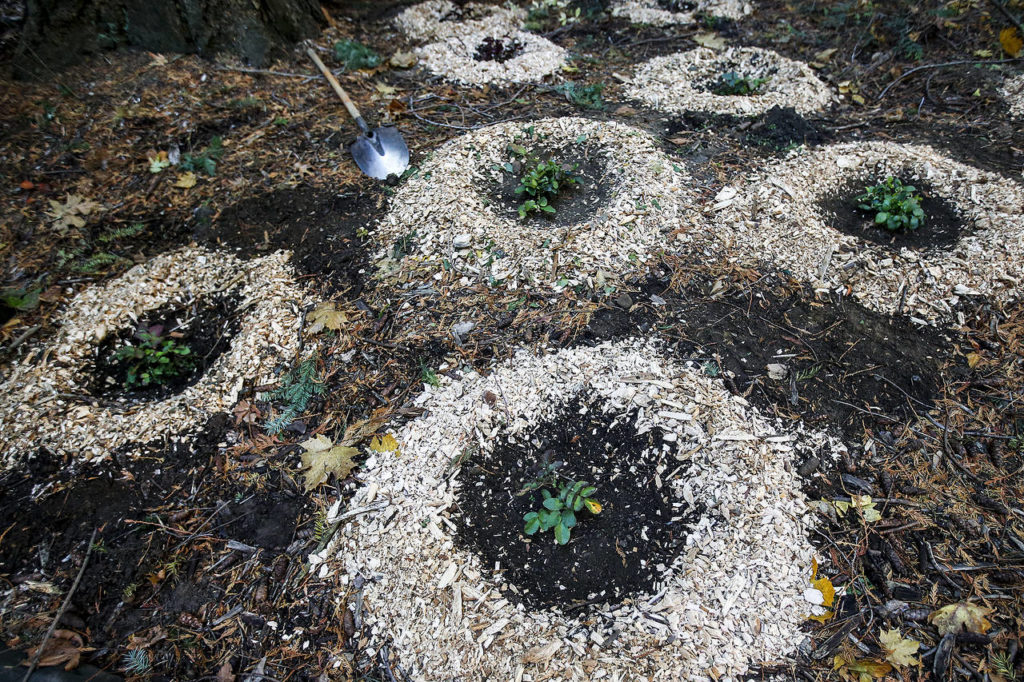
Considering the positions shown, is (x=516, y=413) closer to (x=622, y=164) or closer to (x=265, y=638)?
(x=265, y=638)

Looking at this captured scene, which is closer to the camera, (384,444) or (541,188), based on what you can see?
(384,444)

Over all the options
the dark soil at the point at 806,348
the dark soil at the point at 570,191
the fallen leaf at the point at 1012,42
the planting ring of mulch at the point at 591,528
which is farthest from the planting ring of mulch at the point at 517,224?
the fallen leaf at the point at 1012,42

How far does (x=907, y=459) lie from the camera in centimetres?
241

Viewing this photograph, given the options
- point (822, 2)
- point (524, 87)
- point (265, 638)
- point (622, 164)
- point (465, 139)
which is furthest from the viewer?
point (822, 2)

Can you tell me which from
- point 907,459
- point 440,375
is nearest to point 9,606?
point 440,375

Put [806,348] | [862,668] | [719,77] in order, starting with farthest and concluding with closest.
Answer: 1. [719,77]
2. [806,348]
3. [862,668]

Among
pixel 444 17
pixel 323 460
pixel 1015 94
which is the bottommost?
pixel 323 460

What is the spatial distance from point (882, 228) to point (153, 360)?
4.53 metres

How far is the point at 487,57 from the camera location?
5.10 m

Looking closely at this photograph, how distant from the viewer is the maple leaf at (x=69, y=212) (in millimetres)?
3426

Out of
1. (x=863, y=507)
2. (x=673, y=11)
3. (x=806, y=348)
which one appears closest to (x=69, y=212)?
(x=806, y=348)

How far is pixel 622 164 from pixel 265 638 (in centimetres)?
349

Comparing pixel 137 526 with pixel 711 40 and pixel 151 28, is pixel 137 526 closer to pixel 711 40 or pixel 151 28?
pixel 151 28

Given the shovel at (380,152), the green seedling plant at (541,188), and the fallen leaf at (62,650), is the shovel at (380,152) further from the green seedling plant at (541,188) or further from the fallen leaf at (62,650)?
the fallen leaf at (62,650)
